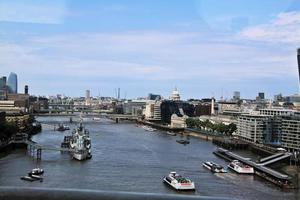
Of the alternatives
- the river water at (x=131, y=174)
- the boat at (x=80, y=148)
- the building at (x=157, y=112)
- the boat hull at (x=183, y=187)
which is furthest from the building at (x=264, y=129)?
the building at (x=157, y=112)

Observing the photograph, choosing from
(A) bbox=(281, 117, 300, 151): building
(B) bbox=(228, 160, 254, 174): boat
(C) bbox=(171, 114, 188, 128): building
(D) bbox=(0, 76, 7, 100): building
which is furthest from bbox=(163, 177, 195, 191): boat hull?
(D) bbox=(0, 76, 7, 100): building

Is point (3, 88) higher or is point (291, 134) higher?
point (3, 88)

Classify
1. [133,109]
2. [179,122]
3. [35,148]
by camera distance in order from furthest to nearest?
[133,109] → [179,122] → [35,148]

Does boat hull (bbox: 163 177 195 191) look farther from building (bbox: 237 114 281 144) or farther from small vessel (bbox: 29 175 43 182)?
building (bbox: 237 114 281 144)

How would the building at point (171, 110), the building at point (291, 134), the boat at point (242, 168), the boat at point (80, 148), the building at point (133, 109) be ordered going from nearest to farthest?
the boat at point (242, 168)
the boat at point (80, 148)
the building at point (291, 134)
the building at point (171, 110)
the building at point (133, 109)

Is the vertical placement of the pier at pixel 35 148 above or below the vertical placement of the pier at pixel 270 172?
above

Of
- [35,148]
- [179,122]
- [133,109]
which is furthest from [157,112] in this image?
[35,148]

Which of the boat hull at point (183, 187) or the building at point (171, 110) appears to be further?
the building at point (171, 110)

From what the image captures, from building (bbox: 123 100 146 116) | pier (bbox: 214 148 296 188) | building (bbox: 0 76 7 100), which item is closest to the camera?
pier (bbox: 214 148 296 188)

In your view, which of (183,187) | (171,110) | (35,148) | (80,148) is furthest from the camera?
(171,110)

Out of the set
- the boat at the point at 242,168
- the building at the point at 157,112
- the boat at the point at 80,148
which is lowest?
the boat at the point at 242,168

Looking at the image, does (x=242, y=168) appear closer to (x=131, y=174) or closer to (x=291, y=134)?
(x=131, y=174)

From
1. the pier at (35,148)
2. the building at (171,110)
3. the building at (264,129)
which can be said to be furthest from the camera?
the building at (171,110)

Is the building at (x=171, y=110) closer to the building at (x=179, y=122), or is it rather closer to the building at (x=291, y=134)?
the building at (x=179, y=122)
